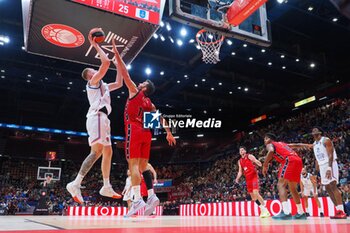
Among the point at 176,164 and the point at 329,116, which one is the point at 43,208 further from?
the point at 329,116

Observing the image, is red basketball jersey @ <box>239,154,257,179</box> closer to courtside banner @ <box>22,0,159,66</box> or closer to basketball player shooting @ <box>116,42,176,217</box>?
basketball player shooting @ <box>116,42,176,217</box>

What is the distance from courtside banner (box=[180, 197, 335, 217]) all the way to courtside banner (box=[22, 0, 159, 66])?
7132 mm

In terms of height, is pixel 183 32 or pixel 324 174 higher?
pixel 183 32

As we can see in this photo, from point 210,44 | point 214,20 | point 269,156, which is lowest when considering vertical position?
point 269,156

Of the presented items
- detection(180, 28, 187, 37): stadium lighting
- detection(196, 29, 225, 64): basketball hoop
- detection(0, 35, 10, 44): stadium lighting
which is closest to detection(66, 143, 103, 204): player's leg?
detection(196, 29, 225, 64): basketball hoop

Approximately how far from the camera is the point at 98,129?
3.97 metres

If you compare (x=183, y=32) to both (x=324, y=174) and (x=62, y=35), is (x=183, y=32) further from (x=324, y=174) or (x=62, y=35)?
(x=62, y=35)

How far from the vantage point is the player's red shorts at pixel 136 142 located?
417cm

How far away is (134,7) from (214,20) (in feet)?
8.56

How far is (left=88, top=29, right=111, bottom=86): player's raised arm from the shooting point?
391 centimetres

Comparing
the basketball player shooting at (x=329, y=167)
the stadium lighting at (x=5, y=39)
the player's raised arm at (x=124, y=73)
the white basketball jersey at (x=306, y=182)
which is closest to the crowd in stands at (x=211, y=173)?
the white basketball jersey at (x=306, y=182)

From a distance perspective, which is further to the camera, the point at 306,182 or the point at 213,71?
the point at 213,71

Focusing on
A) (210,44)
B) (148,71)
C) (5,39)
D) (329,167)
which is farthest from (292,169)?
(5,39)

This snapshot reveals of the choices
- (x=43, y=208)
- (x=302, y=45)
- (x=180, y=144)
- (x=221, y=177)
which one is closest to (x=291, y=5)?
(x=302, y=45)
